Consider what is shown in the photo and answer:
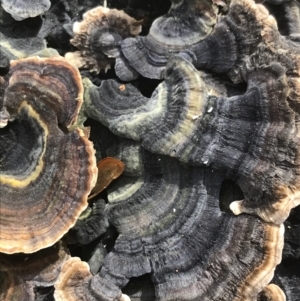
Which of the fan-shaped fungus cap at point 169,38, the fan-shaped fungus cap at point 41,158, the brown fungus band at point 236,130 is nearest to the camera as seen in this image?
the brown fungus band at point 236,130

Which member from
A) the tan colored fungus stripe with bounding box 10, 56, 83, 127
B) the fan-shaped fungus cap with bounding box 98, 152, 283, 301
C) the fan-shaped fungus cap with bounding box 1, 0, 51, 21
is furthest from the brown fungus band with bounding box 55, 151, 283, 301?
the fan-shaped fungus cap with bounding box 1, 0, 51, 21

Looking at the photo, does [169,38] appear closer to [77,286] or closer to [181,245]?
[181,245]

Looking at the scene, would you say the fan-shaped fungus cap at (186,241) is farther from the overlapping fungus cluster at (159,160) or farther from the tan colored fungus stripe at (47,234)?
the tan colored fungus stripe at (47,234)

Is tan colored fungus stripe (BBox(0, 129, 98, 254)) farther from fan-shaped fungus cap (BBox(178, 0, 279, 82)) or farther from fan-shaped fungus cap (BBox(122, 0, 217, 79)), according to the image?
fan-shaped fungus cap (BBox(178, 0, 279, 82))

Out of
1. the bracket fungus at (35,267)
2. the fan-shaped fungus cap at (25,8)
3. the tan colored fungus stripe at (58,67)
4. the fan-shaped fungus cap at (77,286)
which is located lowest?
the bracket fungus at (35,267)

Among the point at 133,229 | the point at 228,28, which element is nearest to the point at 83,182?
the point at 133,229

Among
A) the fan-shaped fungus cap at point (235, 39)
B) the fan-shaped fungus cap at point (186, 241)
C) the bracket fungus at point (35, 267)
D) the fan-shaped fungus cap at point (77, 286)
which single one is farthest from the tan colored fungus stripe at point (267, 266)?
the bracket fungus at point (35, 267)

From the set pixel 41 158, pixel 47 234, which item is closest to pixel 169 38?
pixel 41 158
